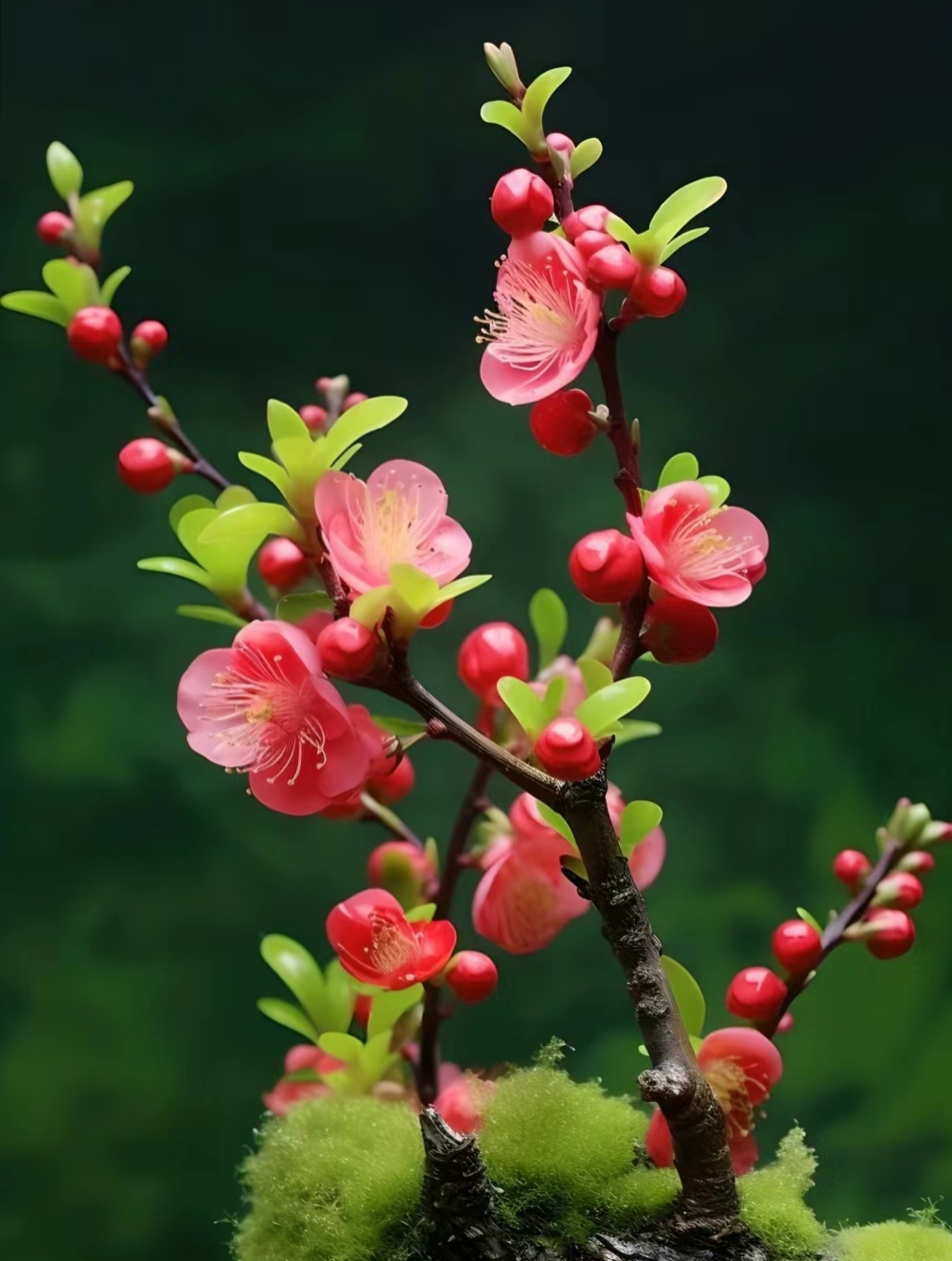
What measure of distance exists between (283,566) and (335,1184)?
0.31 meters

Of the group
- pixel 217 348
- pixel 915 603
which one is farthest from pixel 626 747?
pixel 217 348

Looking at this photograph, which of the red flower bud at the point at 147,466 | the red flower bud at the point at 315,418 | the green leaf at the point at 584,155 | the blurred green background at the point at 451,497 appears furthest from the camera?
the blurred green background at the point at 451,497

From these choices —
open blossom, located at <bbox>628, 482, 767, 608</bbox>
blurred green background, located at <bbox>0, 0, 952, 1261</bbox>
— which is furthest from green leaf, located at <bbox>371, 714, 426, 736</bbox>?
blurred green background, located at <bbox>0, 0, 952, 1261</bbox>

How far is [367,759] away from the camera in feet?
1.82

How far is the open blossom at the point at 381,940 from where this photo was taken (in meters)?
0.57

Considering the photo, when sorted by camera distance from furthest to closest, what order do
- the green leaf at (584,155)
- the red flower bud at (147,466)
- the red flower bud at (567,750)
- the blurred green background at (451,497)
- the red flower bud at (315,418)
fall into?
the blurred green background at (451,497)
the red flower bud at (315,418)
the red flower bud at (147,466)
the green leaf at (584,155)
the red flower bud at (567,750)

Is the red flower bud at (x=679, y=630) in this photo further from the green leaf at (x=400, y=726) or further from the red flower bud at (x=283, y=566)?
the red flower bud at (x=283, y=566)

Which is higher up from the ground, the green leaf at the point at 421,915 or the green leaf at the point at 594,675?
the green leaf at the point at 594,675

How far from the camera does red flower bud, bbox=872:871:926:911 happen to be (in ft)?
2.32

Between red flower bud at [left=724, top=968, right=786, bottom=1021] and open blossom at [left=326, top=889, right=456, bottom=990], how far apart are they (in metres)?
0.17

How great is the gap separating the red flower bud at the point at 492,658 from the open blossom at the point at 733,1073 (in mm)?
203

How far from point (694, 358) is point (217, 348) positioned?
47 centimetres

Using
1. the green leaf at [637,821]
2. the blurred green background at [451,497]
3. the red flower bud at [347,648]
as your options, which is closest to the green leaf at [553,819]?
the green leaf at [637,821]

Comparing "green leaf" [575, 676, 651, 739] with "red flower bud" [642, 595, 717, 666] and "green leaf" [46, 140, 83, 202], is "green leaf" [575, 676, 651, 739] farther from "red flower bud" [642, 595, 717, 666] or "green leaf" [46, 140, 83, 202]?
"green leaf" [46, 140, 83, 202]
